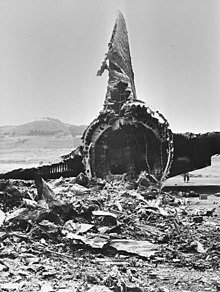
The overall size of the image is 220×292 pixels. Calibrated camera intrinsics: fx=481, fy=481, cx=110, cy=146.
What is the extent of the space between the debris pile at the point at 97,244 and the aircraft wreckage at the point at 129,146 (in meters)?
4.64

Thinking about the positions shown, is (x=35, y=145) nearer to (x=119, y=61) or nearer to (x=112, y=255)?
Answer: (x=119, y=61)

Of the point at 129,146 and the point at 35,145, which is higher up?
the point at 35,145

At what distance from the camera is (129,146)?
14.6m

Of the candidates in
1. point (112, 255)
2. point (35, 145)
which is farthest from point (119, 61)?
point (35, 145)

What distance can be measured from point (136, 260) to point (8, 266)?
4.83ft

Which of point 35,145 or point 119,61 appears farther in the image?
point 35,145

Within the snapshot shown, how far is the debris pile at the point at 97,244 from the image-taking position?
186 inches

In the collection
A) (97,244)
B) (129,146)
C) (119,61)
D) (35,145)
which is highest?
(119,61)

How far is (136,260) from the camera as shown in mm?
5582

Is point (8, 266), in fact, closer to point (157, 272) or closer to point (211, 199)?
point (157, 272)

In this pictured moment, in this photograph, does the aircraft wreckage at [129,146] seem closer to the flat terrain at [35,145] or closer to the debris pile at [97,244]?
the debris pile at [97,244]

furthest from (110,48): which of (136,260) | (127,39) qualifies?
(136,260)

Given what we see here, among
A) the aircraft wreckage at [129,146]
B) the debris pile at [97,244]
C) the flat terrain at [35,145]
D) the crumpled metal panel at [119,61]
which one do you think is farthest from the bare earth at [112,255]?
the flat terrain at [35,145]

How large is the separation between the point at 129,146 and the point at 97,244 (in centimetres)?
869
